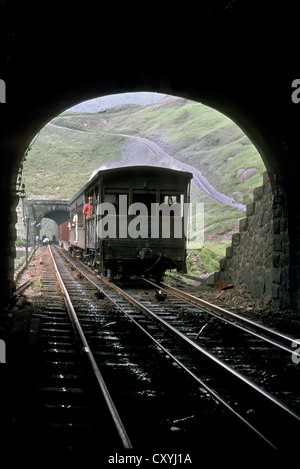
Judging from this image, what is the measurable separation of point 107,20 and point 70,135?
95.1 m

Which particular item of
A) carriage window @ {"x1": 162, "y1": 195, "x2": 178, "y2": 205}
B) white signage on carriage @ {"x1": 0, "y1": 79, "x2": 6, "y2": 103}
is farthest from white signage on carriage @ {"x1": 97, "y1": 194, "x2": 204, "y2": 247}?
white signage on carriage @ {"x1": 0, "y1": 79, "x2": 6, "y2": 103}

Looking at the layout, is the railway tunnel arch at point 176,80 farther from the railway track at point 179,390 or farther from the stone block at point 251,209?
the railway track at point 179,390

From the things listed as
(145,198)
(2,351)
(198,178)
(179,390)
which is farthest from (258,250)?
(198,178)

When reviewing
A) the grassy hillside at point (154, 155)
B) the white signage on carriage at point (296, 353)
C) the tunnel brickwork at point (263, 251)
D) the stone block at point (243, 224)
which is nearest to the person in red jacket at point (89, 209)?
the tunnel brickwork at point (263, 251)

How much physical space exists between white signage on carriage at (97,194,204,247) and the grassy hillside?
47.0 ft

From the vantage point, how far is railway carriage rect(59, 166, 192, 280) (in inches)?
463

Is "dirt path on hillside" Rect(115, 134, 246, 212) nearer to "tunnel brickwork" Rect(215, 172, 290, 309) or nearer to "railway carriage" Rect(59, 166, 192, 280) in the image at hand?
"railway carriage" Rect(59, 166, 192, 280)

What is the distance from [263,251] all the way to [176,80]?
4444 mm

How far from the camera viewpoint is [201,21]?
18.3 feet

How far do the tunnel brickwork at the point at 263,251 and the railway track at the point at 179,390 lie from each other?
2.26m

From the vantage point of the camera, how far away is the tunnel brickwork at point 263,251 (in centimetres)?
815

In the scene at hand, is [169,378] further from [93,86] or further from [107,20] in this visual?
[93,86]

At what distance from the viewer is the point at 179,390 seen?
3934mm
